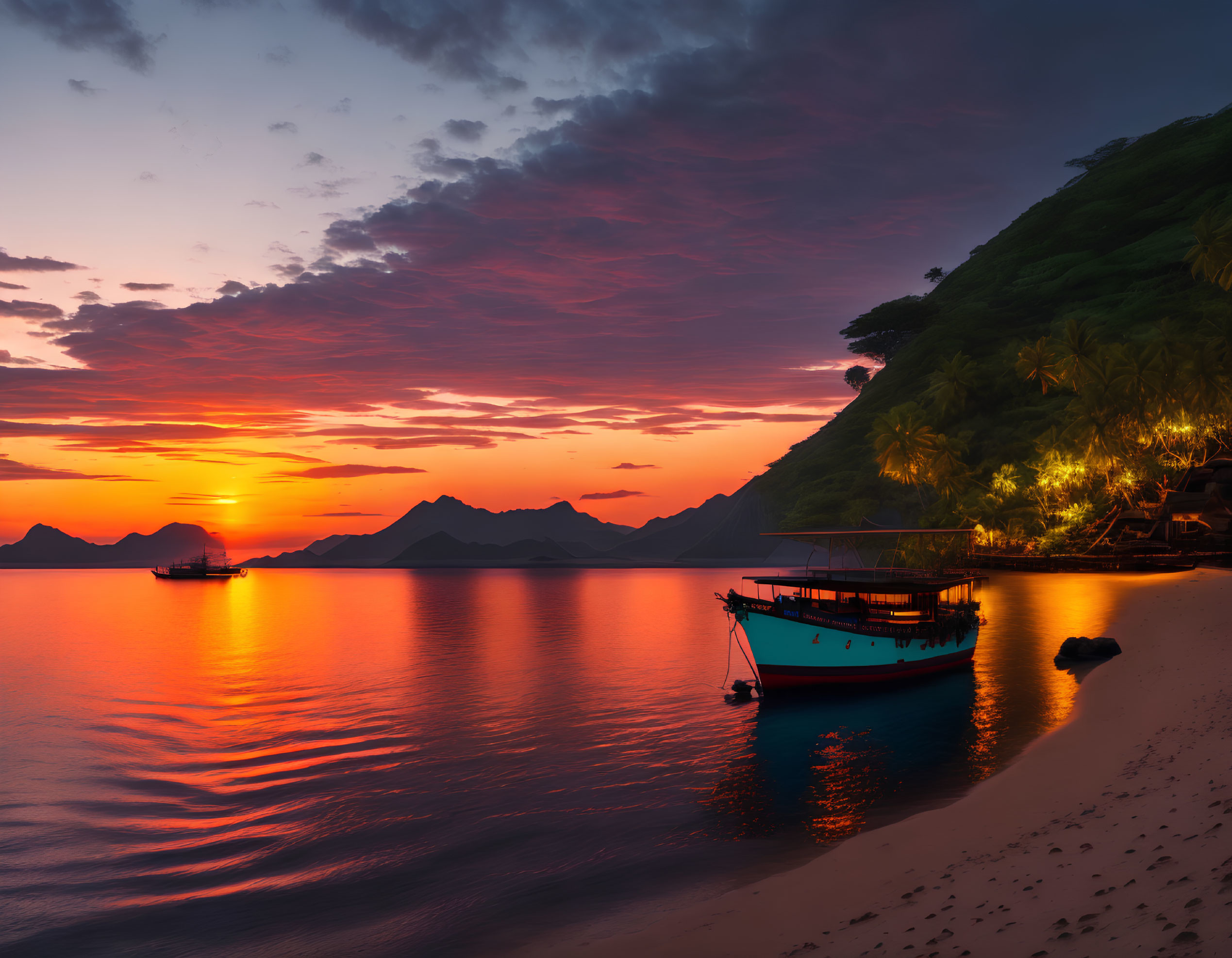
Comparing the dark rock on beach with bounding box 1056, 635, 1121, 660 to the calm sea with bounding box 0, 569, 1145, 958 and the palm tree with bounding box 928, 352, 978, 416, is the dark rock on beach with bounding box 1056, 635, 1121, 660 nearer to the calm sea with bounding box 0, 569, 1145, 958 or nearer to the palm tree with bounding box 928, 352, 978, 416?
the calm sea with bounding box 0, 569, 1145, 958

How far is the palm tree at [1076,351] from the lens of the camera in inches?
3371

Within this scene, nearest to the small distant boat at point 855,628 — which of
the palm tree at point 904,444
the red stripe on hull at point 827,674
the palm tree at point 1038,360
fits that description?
the red stripe on hull at point 827,674

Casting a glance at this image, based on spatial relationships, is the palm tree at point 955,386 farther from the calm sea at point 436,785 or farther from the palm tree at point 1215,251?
the calm sea at point 436,785

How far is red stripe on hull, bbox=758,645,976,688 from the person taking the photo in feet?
99.0

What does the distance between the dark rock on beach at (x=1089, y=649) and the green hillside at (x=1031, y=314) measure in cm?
5581

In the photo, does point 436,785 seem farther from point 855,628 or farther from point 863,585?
point 863,585

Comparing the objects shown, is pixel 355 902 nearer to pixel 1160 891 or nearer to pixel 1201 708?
pixel 1160 891

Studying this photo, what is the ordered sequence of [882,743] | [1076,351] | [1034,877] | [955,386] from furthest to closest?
1. [955,386]
2. [1076,351]
3. [882,743]
4. [1034,877]

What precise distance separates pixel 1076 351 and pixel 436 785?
94.1 meters

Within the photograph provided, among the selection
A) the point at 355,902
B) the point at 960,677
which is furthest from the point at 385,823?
the point at 960,677

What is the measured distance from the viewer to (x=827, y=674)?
3044 cm

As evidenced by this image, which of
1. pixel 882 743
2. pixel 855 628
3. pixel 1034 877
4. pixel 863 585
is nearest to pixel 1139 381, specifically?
pixel 863 585

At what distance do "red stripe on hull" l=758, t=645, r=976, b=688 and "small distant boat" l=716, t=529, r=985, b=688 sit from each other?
0.03m

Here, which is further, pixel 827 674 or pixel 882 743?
pixel 827 674
